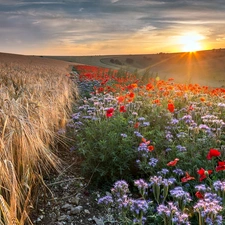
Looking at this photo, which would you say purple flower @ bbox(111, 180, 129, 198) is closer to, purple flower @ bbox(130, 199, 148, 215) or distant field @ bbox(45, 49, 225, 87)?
purple flower @ bbox(130, 199, 148, 215)

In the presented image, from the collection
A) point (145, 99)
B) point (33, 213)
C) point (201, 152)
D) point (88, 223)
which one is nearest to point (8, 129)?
point (33, 213)

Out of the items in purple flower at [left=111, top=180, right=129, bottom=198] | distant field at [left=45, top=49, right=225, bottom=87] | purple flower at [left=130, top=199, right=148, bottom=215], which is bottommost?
purple flower at [left=130, top=199, right=148, bottom=215]

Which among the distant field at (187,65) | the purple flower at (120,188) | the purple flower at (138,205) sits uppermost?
the distant field at (187,65)

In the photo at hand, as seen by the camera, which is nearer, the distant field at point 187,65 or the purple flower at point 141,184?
the purple flower at point 141,184

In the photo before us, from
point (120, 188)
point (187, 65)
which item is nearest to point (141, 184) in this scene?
point (120, 188)

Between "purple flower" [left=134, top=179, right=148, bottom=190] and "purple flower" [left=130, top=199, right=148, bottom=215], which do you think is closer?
"purple flower" [left=130, top=199, right=148, bottom=215]

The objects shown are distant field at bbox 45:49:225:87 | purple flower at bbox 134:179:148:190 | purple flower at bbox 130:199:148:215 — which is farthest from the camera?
distant field at bbox 45:49:225:87

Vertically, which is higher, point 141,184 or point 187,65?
point 187,65

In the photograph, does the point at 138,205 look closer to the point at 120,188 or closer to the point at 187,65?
the point at 120,188

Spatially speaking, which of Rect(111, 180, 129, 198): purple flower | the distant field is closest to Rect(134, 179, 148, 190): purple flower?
Rect(111, 180, 129, 198): purple flower

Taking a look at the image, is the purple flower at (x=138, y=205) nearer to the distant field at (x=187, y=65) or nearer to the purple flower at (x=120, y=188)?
the purple flower at (x=120, y=188)

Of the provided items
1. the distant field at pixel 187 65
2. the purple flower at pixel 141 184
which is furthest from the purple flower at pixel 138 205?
the distant field at pixel 187 65

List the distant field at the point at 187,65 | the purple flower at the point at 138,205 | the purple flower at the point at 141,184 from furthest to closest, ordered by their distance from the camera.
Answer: the distant field at the point at 187,65
the purple flower at the point at 141,184
the purple flower at the point at 138,205

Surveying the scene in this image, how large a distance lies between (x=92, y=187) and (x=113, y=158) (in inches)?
16.9
